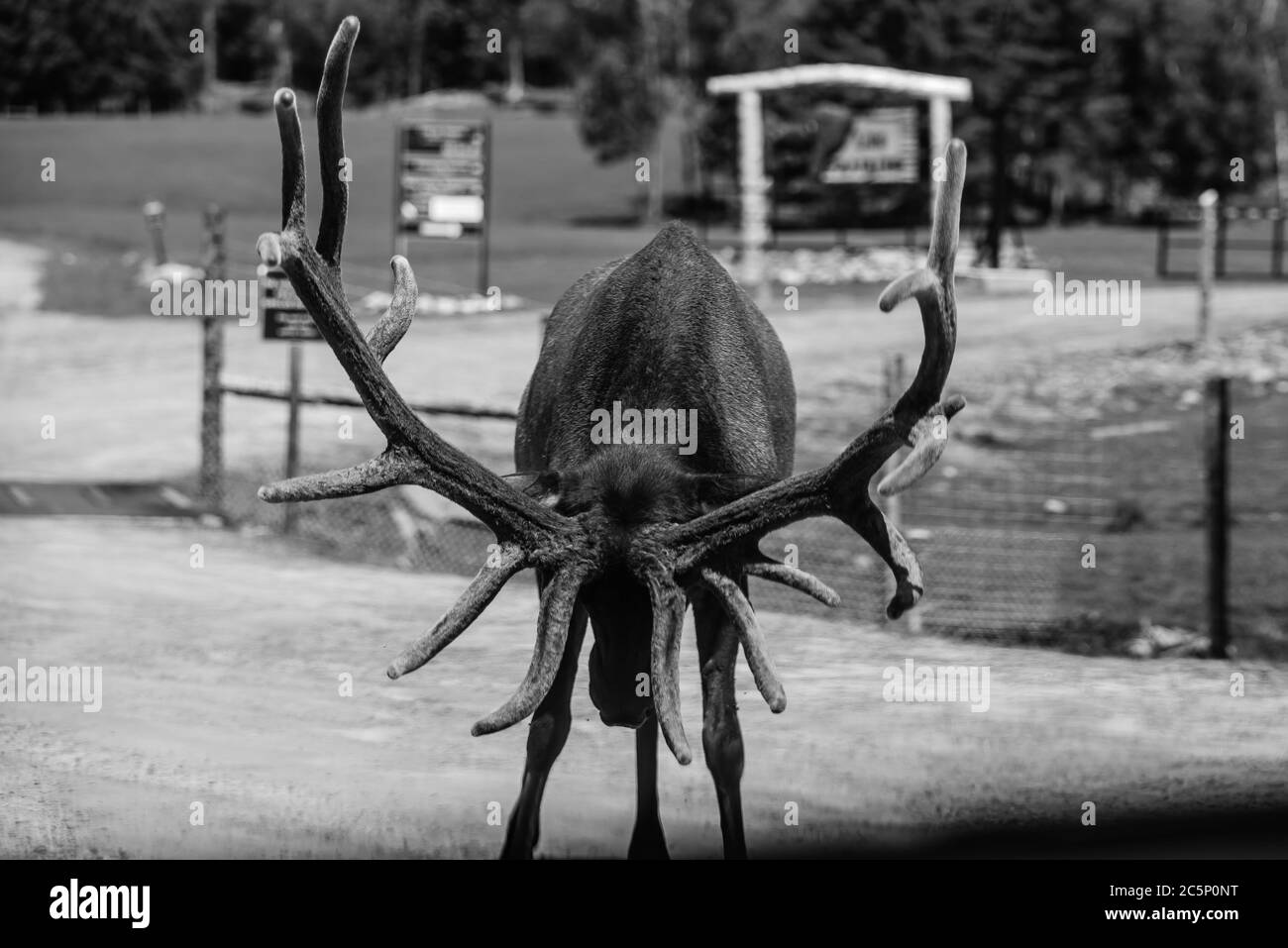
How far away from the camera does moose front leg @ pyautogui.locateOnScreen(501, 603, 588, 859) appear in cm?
732

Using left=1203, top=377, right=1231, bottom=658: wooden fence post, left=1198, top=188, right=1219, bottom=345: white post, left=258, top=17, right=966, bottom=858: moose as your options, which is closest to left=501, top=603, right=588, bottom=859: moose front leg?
left=258, top=17, right=966, bottom=858: moose

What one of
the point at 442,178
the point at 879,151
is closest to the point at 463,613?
the point at 442,178

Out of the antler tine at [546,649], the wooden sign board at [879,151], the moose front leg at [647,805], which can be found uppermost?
the wooden sign board at [879,151]

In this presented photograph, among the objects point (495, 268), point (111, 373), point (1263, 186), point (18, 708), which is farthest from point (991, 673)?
point (1263, 186)

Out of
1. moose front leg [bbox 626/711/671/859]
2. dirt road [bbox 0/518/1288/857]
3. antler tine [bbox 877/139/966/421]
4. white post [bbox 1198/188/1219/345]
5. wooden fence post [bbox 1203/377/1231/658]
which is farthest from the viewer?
white post [bbox 1198/188/1219/345]

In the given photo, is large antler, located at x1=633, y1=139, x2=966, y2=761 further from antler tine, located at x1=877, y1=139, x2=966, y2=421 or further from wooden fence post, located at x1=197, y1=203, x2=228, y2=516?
wooden fence post, located at x1=197, y1=203, x2=228, y2=516

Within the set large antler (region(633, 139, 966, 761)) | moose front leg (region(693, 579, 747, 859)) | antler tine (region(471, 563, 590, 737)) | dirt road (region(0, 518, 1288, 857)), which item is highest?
large antler (region(633, 139, 966, 761))

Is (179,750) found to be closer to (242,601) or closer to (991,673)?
(242,601)

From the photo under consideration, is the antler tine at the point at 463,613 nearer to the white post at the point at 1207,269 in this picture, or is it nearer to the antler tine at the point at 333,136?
the antler tine at the point at 333,136

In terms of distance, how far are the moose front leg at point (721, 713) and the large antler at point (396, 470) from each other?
814 mm

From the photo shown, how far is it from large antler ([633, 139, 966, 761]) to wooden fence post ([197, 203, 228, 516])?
390 inches

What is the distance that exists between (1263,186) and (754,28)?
19.2 meters

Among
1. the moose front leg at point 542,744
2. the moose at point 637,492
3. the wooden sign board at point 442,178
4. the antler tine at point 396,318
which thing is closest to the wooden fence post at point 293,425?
the moose at point 637,492

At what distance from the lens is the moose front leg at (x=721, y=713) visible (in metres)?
7.25
